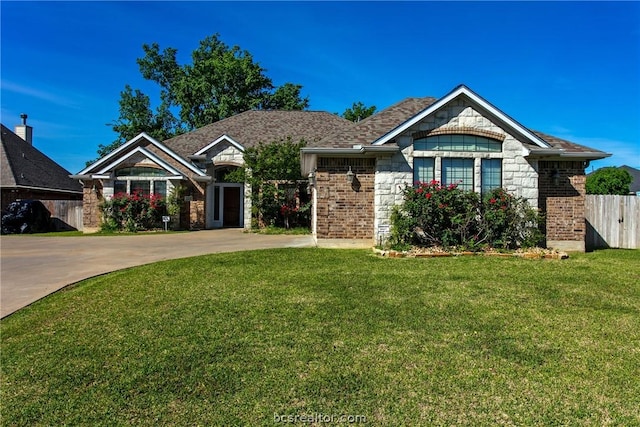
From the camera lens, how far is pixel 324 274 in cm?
784

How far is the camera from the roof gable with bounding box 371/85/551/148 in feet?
36.5

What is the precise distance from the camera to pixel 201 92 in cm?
3406

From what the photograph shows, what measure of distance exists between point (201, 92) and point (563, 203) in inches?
1167

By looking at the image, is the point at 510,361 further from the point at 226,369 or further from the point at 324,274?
the point at 324,274

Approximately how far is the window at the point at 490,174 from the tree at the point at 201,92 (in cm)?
2547

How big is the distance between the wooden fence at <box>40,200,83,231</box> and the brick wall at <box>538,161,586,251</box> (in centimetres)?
2181

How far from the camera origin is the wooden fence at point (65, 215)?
21594 mm

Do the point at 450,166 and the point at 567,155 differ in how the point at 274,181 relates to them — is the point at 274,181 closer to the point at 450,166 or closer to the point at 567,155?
the point at 450,166

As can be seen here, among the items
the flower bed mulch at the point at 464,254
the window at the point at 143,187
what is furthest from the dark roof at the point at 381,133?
the window at the point at 143,187

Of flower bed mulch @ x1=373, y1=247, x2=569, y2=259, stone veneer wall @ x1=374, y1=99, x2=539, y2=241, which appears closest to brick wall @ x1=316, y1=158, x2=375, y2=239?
stone veneer wall @ x1=374, y1=99, x2=539, y2=241

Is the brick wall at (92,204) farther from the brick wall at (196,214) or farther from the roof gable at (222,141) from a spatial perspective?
the roof gable at (222,141)

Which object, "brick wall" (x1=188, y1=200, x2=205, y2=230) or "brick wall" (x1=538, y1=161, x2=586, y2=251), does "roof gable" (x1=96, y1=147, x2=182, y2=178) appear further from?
"brick wall" (x1=538, y1=161, x2=586, y2=251)

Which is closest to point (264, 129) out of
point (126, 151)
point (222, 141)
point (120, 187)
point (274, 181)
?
point (222, 141)

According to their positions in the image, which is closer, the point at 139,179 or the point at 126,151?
the point at 139,179
